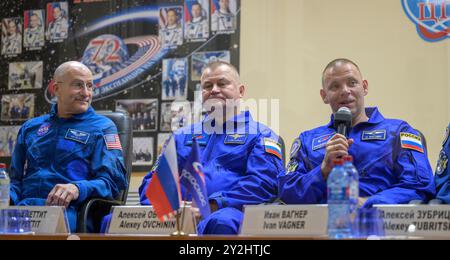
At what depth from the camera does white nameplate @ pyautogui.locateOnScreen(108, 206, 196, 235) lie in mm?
2279

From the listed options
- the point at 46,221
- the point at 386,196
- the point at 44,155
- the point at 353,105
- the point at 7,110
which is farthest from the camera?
the point at 7,110

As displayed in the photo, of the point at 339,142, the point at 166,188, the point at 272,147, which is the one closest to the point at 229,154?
the point at 272,147

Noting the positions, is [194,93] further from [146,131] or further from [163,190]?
[163,190]

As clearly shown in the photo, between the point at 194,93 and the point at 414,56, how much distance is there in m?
1.52

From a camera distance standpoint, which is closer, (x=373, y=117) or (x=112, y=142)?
(x=373, y=117)

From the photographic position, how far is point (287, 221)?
2.09 meters

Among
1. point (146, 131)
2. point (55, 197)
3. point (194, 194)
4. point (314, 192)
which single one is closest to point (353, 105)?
point (314, 192)

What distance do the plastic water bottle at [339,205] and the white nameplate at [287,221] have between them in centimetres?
4

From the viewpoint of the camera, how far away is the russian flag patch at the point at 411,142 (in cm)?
300

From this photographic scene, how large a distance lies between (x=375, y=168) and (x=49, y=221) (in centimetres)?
147

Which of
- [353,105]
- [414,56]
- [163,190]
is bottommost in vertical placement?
[163,190]

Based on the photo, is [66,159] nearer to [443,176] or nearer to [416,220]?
[443,176]

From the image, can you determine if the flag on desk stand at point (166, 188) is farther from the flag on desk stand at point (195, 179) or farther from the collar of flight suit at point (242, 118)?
the collar of flight suit at point (242, 118)

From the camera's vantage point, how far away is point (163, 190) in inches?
88.4
